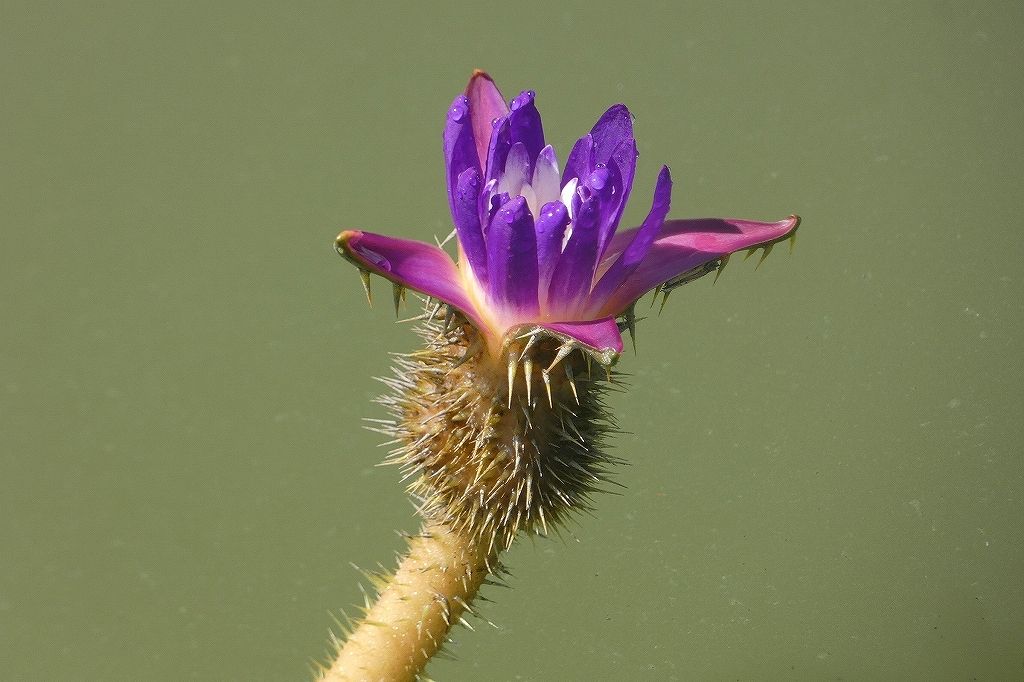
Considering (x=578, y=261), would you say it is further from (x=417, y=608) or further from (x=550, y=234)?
(x=417, y=608)

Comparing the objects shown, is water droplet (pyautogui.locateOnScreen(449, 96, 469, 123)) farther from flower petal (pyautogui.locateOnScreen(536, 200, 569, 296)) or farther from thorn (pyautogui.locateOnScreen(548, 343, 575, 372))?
thorn (pyautogui.locateOnScreen(548, 343, 575, 372))

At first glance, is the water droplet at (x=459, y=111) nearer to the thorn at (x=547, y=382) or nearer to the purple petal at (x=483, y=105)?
the purple petal at (x=483, y=105)

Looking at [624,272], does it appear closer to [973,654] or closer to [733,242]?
[733,242]

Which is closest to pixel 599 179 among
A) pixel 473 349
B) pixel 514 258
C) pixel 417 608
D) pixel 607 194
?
pixel 607 194

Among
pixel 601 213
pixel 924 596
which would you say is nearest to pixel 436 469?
pixel 601 213

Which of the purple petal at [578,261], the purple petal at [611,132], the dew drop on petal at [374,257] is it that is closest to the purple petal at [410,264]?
the dew drop on petal at [374,257]
